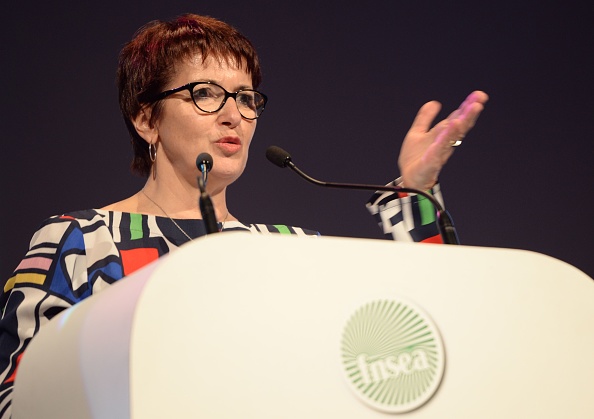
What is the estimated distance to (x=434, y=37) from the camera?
2965 mm

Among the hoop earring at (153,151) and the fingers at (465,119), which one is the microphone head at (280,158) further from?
the hoop earring at (153,151)

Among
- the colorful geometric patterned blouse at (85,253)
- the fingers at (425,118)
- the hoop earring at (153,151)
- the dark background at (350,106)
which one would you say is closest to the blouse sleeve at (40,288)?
the colorful geometric patterned blouse at (85,253)

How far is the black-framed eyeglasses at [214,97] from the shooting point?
174 cm

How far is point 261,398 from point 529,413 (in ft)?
0.95

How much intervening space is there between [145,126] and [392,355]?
48.5 inches

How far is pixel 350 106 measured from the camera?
287 cm

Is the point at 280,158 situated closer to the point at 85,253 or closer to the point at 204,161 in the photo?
the point at 204,161

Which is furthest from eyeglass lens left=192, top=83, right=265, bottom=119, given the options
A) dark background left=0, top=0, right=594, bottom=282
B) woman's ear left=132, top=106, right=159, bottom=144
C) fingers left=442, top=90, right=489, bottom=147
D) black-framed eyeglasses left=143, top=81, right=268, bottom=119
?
dark background left=0, top=0, right=594, bottom=282

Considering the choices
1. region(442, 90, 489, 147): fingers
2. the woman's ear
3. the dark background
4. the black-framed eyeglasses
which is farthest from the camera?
the dark background

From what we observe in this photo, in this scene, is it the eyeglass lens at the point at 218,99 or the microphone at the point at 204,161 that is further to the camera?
the eyeglass lens at the point at 218,99

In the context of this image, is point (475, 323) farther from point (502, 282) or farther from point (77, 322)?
point (77, 322)

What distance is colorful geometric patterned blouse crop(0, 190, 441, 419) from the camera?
4.31 feet

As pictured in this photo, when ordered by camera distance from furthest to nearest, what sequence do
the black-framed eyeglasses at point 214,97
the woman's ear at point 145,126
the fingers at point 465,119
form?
A: the woman's ear at point 145,126 → the black-framed eyeglasses at point 214,97 → the fingers at point 465,119

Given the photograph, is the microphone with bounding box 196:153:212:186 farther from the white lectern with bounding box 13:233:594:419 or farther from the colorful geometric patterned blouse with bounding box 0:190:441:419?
the white lectern with bounding box 13:233:594:419
